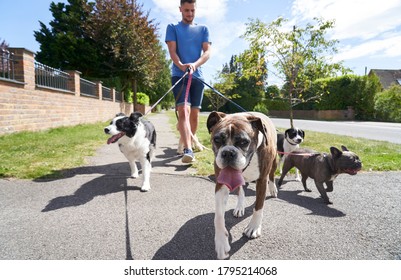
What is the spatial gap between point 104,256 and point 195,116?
4024 mm

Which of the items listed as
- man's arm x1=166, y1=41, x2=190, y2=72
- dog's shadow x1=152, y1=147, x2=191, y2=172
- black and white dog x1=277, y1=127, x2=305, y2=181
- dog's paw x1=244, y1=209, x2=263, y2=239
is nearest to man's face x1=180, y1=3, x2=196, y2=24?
man's arm x1=166, y1=41, x2=190, y2=72

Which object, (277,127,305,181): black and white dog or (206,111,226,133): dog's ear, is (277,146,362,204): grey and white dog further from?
(206,111,226,133): dog's ear

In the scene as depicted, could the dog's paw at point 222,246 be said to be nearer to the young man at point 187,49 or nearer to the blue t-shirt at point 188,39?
the young man at point 187,49

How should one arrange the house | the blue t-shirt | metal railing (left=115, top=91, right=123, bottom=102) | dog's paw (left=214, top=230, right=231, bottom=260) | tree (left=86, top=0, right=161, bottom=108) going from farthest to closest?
the house → metal railing (left=115, top=91, right=123, bottom=102) → tree (left=86, top=0, right=161, bottom=108) → the blue t-shirt → dog's paw (left=214, top=230, right=231, bottom=260)

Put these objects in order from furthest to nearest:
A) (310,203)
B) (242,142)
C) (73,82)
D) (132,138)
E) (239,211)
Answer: (73,82) → (132,138) → (310,203) → (239,211) → (242,142)

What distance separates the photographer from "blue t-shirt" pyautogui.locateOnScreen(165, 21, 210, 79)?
16.8 ft

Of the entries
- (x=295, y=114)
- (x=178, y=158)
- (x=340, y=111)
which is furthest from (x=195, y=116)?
(x=295, y=114)

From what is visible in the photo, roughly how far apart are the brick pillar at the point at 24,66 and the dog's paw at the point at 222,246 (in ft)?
31.9

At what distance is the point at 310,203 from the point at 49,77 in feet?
37.9

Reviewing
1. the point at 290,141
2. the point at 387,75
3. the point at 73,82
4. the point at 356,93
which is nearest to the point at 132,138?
the point at 290,141

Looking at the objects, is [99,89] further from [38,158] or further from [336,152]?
[336,152]

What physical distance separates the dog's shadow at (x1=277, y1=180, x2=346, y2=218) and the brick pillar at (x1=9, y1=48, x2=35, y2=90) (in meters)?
9.53

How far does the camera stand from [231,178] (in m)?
2.13

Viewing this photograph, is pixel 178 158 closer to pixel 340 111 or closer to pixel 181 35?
pixel 181 35
